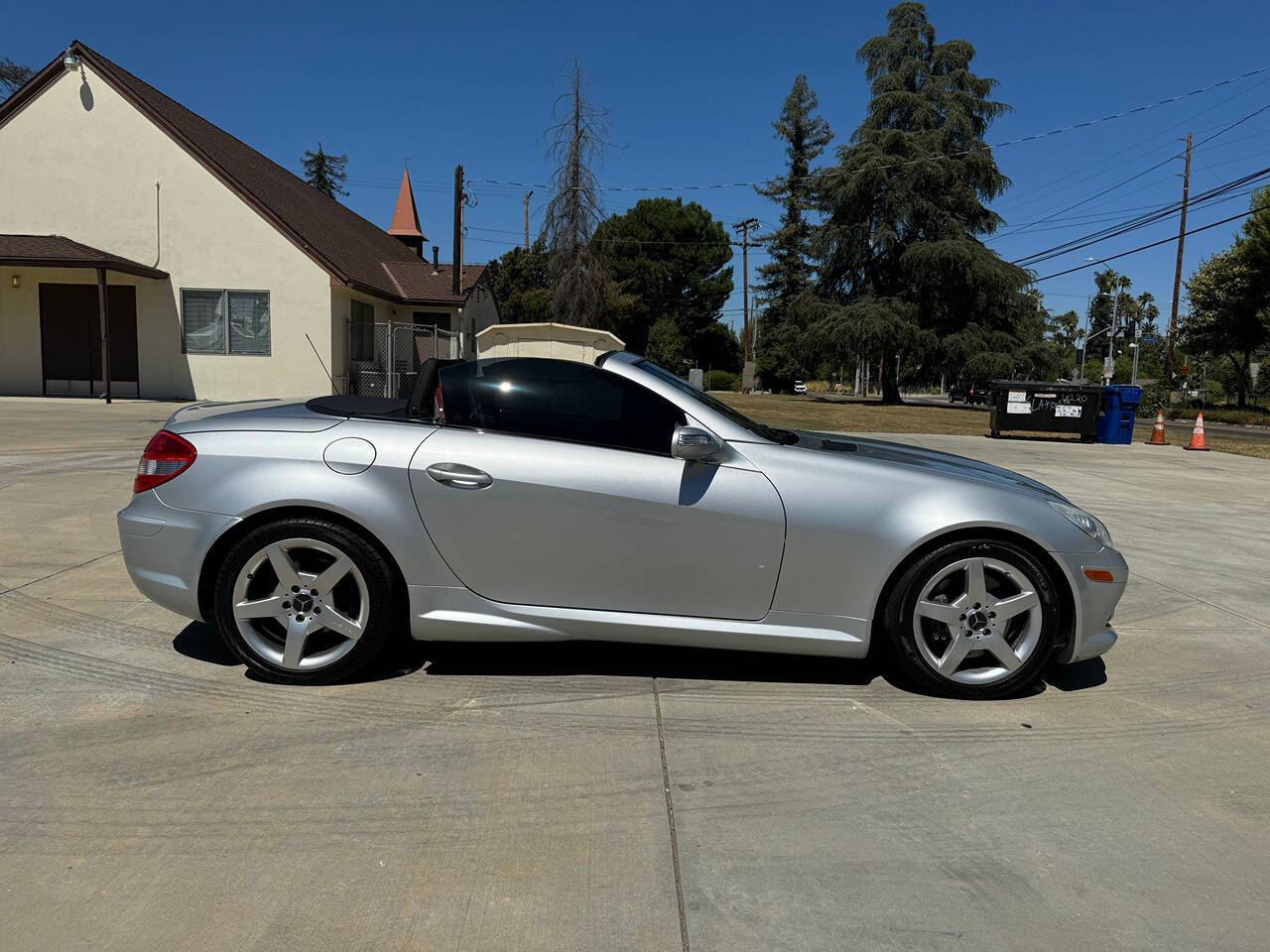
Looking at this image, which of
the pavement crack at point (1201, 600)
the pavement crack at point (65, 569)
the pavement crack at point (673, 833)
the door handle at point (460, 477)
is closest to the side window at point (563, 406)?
the door handle at point (460, 477)

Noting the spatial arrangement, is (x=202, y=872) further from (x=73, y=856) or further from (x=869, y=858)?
(x=869, y=858)

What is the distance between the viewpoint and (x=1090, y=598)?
3959 millimetres

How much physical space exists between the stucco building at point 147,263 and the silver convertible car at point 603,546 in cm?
1860

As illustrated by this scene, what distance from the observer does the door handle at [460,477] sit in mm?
3834

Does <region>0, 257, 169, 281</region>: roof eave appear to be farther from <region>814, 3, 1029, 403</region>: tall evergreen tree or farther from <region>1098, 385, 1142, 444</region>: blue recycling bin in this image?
<region>814, 3, 1029, 403</region>: tall evergreen tree

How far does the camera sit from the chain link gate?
23.5 m

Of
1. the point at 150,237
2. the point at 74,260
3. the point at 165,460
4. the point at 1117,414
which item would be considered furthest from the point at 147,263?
the point at 1117,414

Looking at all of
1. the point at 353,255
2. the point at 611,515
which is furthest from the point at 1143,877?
the point at 353,255

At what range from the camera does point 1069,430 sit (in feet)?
67.6

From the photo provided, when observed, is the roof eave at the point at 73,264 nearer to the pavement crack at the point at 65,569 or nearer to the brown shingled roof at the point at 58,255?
the brown shingled roof at the point at 58,255

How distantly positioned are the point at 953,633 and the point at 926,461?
86cm

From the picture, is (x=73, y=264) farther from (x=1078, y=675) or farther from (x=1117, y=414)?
(x=1117, y=414)

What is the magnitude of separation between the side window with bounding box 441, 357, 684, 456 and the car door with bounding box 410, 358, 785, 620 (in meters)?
0.06

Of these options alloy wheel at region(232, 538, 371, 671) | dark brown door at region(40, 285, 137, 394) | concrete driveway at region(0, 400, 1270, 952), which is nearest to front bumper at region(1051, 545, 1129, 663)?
concrete driveway at region(0, 400, 1270, 952)
